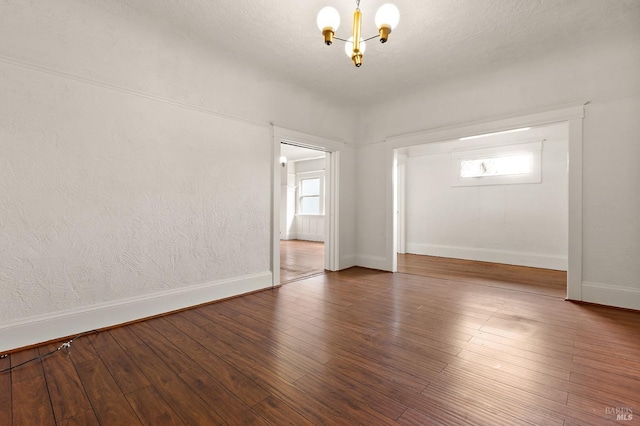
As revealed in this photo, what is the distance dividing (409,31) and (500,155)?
4.00 metres

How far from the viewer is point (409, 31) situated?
2.90m

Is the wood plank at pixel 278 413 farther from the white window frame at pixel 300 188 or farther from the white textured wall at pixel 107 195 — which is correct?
the white window frame at pixel 300 188

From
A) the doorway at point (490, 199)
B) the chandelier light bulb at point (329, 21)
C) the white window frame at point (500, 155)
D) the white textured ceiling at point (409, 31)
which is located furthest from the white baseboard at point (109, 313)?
the white window frame at point (500, 155)

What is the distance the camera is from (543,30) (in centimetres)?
290

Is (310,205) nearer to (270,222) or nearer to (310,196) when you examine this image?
(310,196)

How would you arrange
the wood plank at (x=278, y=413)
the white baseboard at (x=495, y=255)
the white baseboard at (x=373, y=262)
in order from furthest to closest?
the white baseboard at (x=495, y=255) → the white baseboard at (x=373, y=262) → the wood plank at (x=278, y=413)

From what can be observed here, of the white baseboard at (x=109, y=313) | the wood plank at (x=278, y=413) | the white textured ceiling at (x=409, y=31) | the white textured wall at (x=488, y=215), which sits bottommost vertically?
the wood plank at (x=278, y=413)

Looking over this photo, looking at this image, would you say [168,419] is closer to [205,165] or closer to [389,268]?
[205,165]

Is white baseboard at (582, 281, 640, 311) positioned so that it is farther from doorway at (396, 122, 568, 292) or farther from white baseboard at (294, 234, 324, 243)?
white baseboard at (294, 234, 324, 243)

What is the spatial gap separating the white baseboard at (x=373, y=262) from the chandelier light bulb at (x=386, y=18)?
3609 millimetres

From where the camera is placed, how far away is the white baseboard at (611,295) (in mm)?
3053

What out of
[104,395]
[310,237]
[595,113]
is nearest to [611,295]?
[595,113]

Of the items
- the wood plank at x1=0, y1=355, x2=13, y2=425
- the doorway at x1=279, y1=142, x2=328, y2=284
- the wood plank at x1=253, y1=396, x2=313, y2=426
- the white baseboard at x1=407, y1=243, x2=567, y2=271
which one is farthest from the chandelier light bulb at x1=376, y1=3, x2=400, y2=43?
the doorway at x1=279, y1=142, x2=328, y2=284

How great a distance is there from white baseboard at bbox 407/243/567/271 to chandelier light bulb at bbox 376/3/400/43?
512 centimetres
